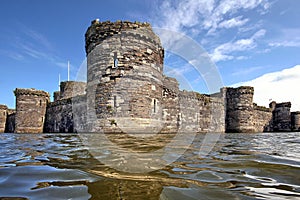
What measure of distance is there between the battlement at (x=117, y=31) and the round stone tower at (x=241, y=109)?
515 inches

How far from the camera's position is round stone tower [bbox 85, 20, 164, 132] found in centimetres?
910

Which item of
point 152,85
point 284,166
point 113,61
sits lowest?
point 284,166

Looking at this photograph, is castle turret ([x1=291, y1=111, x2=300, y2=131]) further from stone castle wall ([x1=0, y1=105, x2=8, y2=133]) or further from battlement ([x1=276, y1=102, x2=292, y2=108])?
stone castle wall ([x1=0, y1=105, x2=8, y2=133])

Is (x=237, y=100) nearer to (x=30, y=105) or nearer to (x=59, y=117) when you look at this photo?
(x=59, y=117)

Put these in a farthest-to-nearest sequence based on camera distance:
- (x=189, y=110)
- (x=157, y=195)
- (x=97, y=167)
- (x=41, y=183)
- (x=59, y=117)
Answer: (x=59, y=117), (x=189, y=110), (x=97, y=167), (x=41, y=183), (x=157, y=195)

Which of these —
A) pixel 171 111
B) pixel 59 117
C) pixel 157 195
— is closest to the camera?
pixel 157 195

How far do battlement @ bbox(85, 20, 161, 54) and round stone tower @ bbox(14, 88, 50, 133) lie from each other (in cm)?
1065

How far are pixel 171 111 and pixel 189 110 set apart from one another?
226 centimetres

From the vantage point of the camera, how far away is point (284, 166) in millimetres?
2074

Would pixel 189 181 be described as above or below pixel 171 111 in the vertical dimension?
below

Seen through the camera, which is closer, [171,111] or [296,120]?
[171,111]

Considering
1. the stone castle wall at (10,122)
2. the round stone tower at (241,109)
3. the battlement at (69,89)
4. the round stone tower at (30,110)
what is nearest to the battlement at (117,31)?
the round stone tower at (30,110)

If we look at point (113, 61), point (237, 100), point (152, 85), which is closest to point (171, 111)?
point (152, 85)

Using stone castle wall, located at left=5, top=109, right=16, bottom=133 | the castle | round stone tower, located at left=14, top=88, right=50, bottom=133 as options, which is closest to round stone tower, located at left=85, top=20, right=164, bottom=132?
the castle
